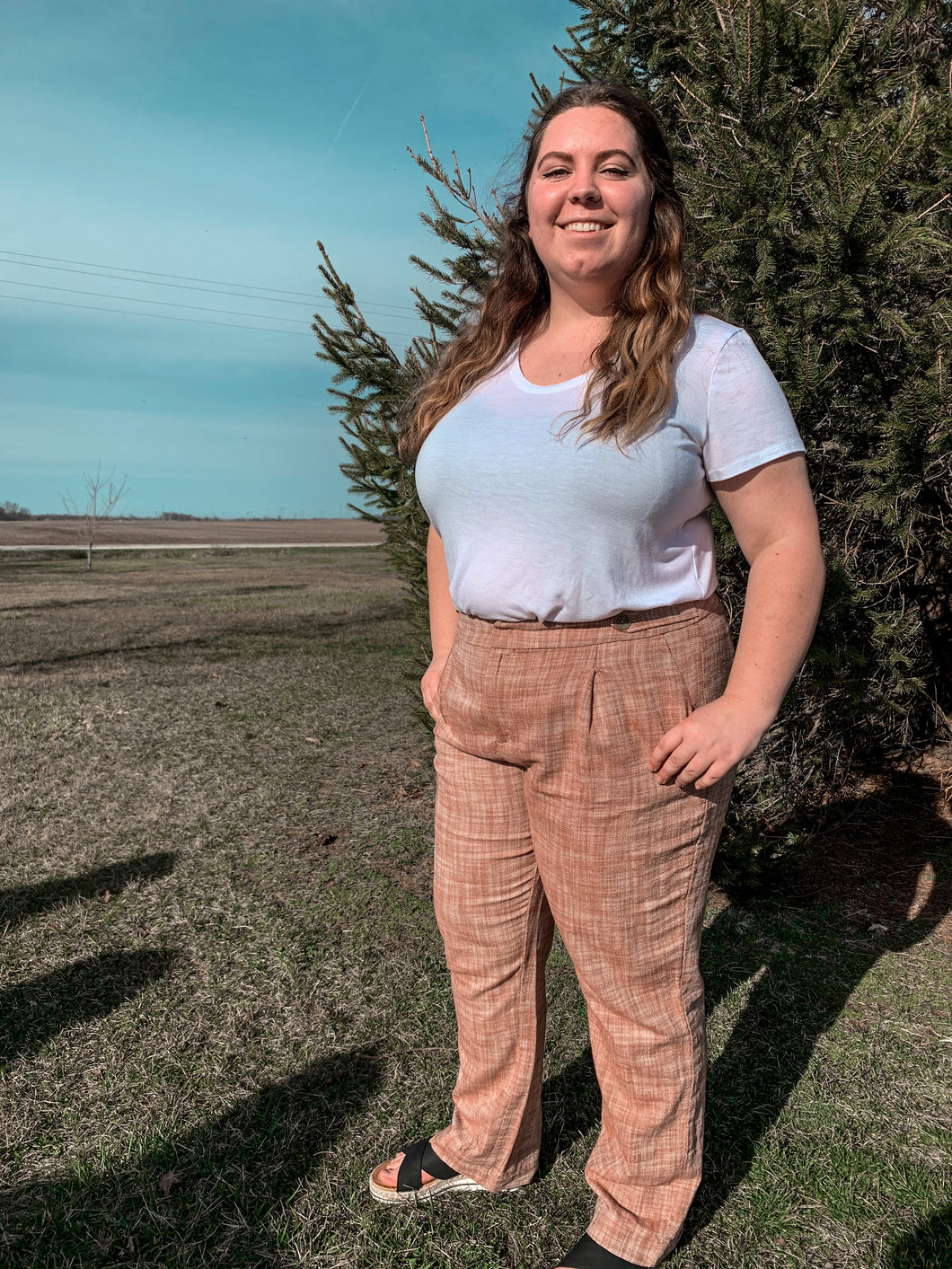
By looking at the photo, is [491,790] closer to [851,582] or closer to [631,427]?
[631,427]

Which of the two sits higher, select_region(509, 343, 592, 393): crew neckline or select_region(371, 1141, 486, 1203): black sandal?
select_region(509, 343, 592, 393): crew neckline

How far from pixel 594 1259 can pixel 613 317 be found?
Answer: 6.18 ft

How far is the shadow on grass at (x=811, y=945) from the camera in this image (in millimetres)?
2508

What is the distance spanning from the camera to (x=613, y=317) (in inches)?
67.1

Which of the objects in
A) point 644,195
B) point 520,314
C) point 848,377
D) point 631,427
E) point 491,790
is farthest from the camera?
point 848,377

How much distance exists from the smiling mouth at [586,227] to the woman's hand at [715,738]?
871 mm

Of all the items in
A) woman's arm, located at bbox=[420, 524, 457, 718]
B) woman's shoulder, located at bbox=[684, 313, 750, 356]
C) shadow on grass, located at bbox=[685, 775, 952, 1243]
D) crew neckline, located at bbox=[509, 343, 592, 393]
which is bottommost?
shadow on grass, located at bbox=[685, 775, 952, 1243]

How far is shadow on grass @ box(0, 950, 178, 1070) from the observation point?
9.78 ft

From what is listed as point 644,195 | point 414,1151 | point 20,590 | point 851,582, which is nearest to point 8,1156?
point 414,1151

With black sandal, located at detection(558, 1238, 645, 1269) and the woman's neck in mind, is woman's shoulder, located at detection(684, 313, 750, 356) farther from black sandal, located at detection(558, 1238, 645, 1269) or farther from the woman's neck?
black sandal, located at detection(558, 1238, 645, 1269)

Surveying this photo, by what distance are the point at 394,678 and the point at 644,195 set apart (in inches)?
307

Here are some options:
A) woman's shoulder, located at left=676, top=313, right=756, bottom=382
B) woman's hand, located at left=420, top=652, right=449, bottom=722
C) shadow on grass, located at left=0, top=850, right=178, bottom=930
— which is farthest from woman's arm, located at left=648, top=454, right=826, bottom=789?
shadow on grass, located at left=0, top=850, right=178, bottom=930

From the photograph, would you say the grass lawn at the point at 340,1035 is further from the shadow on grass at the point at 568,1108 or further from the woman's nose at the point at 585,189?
the woman's nose at the point at 585,189

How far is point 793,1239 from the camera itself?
2092mm
